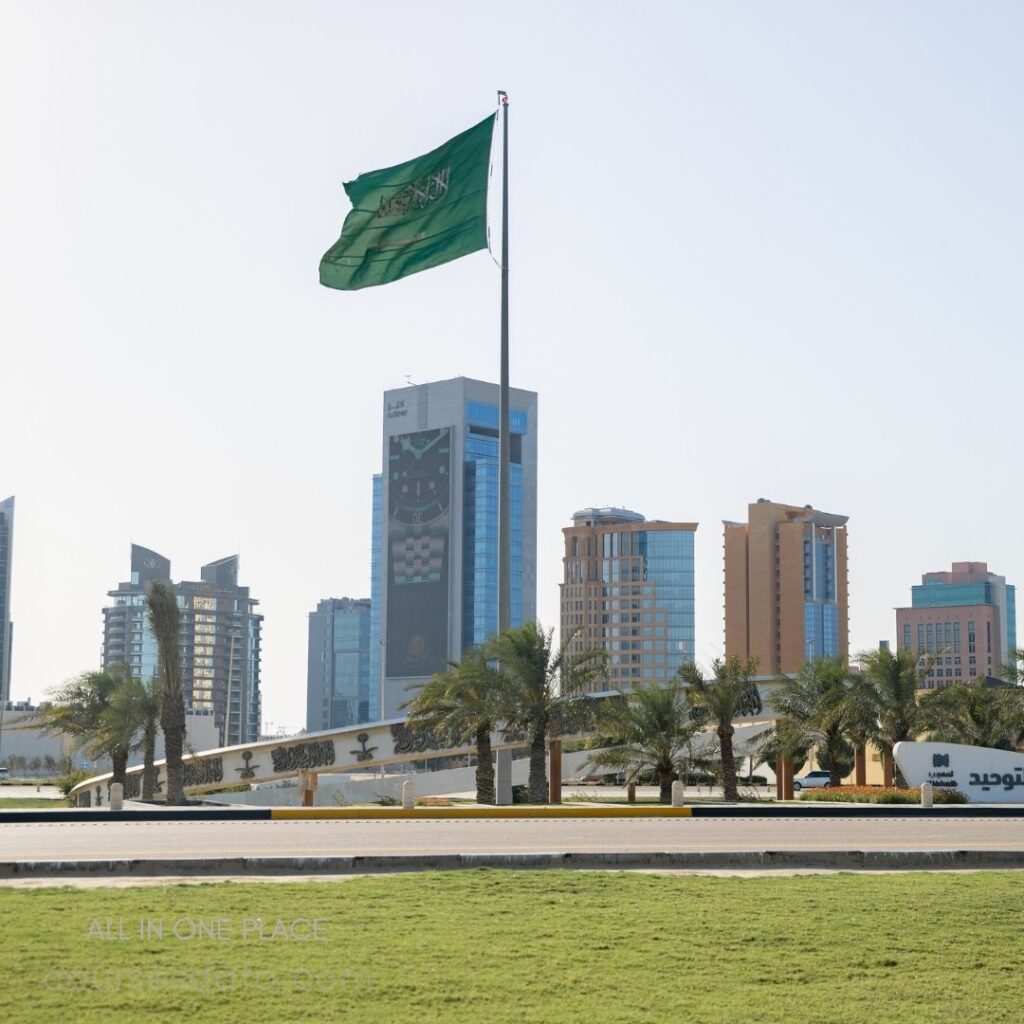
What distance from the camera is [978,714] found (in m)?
53.6

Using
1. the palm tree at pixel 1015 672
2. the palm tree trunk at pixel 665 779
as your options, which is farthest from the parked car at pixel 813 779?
the palm tree trunk at pixel 665 779

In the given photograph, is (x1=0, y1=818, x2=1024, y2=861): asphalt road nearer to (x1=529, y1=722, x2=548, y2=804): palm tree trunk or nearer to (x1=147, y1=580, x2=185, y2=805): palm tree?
(x1=529, y1=722, x2=548, y2=804): palm tree trunk

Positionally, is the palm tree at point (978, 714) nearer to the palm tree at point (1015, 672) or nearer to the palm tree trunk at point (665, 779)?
the palm tree at point (1015, 672)

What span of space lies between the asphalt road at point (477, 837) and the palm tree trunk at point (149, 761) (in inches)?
1059

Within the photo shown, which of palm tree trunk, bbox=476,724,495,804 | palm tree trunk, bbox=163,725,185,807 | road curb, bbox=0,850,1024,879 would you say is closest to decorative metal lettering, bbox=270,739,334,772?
palm tree trunk, bbox=163,725,185,807

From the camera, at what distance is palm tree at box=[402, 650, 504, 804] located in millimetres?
38562

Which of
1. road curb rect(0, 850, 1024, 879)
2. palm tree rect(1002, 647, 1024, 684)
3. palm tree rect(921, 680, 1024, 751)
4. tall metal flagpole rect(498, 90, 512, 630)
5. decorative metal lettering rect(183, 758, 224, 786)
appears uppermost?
tall metal flagpole rect(498, 90, 512, 630)

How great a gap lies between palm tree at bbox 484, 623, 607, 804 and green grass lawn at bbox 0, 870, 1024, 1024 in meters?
23.6

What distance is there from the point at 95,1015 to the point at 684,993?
3.89 m

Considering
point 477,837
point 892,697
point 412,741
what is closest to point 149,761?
point 412,741

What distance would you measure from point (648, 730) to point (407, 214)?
16732mm

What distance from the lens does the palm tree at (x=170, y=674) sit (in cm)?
4269

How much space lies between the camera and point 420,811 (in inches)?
1188

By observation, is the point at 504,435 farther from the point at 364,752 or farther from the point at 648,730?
the point at 364,752
